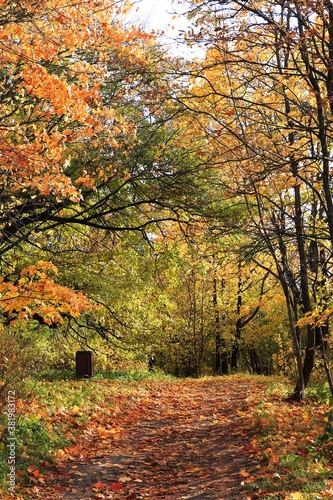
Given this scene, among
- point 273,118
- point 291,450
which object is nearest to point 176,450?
point 291,450

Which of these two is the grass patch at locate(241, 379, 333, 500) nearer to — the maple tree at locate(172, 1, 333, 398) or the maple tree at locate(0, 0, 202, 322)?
the maple tree at locate(172, 1, 333, 398)

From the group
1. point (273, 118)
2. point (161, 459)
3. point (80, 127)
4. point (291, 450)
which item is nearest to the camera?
point (291, 450)

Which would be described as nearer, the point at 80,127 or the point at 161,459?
the point at 161,459

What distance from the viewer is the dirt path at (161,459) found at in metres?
6.62

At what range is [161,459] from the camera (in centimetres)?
838

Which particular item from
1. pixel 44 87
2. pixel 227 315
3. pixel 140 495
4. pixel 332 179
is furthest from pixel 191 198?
pixel 227 315

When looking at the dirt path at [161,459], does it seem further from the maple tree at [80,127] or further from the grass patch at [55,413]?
the maple tree at [80,127]

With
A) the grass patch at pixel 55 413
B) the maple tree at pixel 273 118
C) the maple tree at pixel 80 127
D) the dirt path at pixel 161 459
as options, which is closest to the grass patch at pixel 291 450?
the dirt path at pixel 161 459

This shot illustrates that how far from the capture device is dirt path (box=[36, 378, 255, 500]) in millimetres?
6621

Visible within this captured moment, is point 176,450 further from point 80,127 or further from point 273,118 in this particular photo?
point 273,118

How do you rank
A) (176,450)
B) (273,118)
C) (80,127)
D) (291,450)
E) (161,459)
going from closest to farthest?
1. (291,450)
2. (161,459)
3. (176,450)
4. (80,127)
5. (273,118)

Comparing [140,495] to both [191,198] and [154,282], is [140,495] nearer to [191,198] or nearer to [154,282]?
[191,198]

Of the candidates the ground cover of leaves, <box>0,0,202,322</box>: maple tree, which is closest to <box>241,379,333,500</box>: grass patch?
the ground cover of leaves

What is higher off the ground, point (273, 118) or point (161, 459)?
point (273, 118)
